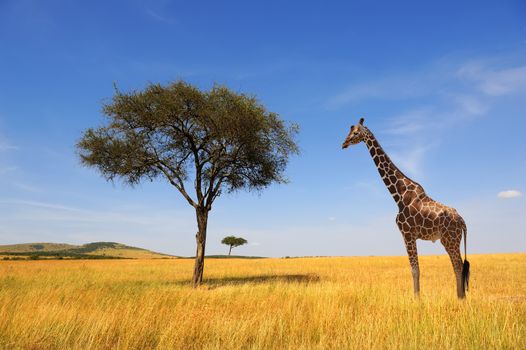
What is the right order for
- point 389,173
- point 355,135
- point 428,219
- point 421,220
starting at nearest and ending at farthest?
point 428,219 → point 421,220 → point 389,173 → point 355,135

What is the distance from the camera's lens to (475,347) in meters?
6.49

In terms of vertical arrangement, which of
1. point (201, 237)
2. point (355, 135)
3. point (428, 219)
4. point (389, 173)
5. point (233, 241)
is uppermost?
point (355, 135)

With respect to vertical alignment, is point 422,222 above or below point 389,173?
below

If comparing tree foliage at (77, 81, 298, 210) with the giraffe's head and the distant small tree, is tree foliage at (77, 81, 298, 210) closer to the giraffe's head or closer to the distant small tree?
the giraffe's head

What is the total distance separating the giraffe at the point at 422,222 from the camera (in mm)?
12562

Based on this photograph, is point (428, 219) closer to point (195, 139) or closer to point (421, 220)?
point (421, 220)

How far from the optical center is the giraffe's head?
1447cm

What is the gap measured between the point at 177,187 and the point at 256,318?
15.7 m

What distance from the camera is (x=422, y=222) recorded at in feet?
41.8

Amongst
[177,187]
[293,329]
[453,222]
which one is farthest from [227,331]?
[177,187]

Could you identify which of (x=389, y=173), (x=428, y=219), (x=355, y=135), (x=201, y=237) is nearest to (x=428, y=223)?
(x=428, y=219)

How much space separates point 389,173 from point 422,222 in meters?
2.19

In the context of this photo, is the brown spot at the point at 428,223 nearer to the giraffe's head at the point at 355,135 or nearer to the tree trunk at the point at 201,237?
the giraffe's head at the point at 355,135

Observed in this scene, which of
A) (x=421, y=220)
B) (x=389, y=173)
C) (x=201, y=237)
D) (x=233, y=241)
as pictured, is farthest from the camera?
(x=233, y=241)
